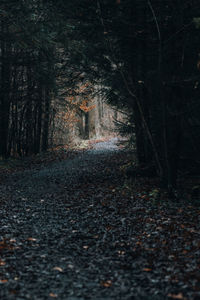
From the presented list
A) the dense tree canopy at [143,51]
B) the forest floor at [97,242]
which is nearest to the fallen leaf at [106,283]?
the forest floor at [97,242]

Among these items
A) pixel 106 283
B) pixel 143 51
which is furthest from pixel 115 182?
pixel 106 283

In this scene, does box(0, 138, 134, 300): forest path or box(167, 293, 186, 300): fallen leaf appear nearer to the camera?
box(167, 293, 186, 300): fallen leaf

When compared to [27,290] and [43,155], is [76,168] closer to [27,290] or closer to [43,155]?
[43,155]

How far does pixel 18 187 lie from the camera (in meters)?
11.8

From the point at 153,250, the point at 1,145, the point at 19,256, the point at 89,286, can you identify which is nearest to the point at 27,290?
the point at 89,286

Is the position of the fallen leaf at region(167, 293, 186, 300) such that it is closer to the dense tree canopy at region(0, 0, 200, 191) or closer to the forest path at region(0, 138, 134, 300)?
the forest path at region(0, 138, 134, 300)

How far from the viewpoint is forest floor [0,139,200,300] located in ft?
14.5

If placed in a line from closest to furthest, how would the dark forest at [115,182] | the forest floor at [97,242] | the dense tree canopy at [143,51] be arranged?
the forest floor at [97,242], the dark forest at [115,182], the dense tree canopy at [143,51]

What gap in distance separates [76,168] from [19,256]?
9.76 m

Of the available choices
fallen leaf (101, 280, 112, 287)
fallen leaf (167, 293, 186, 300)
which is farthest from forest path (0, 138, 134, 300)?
fallen leaf (167, 293, 186, 300)

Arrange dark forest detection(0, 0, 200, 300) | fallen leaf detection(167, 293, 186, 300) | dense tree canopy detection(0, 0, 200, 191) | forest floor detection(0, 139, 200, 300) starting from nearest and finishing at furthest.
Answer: fallen leaf detection(167, 293, 186, 300), forest floor detection(0, 139, 200, 300), dark forest detection(0, 0, 200, 300), dense tree canopy detection(0, 0, 200, 191)

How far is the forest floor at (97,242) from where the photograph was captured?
4430 millimetres

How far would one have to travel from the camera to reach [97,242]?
6.43m

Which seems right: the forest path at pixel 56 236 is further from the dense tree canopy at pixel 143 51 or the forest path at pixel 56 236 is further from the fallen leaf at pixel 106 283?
the dense tree canopy at pixel 143 51
